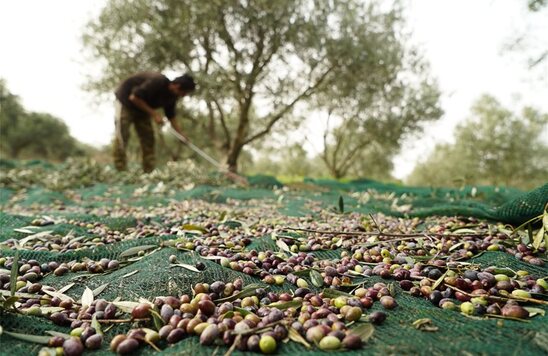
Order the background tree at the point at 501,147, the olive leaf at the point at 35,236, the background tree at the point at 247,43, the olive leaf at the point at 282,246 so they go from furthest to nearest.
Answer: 1. the background tree at the point at 501,147
2. the background tree at the point at 247,43
3. the olive leaf at the point at 35,236
4. the olive leaf at the point at 282,246

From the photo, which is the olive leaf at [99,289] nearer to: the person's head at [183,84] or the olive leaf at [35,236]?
the olive leaf at [35,236]

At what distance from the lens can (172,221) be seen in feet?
11.7

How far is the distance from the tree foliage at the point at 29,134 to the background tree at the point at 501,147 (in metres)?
32.6

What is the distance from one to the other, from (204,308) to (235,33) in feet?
42.3

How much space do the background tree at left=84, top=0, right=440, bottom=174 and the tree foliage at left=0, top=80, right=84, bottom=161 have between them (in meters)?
18.3

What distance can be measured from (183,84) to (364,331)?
7.47 m

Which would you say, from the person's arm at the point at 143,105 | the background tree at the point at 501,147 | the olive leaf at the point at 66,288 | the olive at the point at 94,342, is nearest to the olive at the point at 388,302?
the olive at the point at 94,342

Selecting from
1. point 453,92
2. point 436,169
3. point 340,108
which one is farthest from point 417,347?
point 436,169

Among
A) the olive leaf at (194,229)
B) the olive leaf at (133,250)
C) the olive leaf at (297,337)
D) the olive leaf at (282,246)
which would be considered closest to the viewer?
the olive leaf at (297,337)

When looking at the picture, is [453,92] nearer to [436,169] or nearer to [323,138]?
[323,138]

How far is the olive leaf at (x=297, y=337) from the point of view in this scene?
123cm

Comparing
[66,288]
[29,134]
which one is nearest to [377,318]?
[66,288]

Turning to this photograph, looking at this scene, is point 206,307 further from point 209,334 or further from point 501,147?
point 501,147

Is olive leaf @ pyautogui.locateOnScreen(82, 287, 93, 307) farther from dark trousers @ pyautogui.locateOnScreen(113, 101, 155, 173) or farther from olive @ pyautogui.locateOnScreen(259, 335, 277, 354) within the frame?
dark trousers @ pyautogui.locateOnScreen(113, 101, 155, 173)
